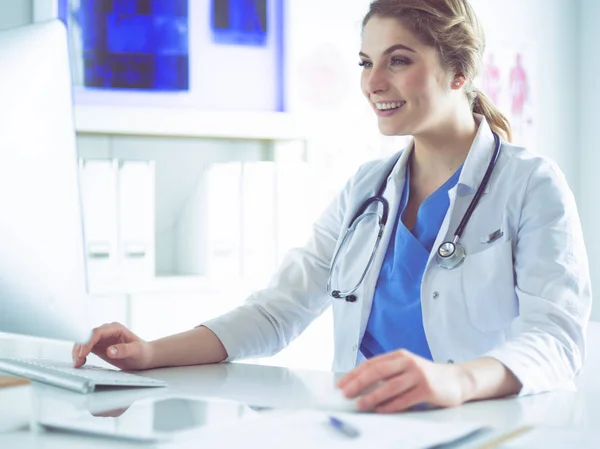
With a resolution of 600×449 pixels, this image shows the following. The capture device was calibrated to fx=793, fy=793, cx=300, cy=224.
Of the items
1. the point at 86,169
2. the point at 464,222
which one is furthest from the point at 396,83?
the point at 86,169

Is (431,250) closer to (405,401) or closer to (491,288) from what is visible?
(491,288)

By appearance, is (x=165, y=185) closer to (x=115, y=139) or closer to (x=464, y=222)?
(x=115, y=139)

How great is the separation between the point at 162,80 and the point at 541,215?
1596 millimetres

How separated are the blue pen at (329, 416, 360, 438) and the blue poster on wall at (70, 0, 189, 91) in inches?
75.7

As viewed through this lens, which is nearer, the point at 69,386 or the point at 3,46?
the point at 3,46

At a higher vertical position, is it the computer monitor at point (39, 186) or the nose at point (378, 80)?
the nose at point (378, 80)

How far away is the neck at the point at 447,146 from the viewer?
1.74 metres

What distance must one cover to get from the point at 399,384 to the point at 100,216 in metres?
1.54

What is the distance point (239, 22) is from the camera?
2.76 m

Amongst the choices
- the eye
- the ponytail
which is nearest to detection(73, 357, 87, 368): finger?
the eye

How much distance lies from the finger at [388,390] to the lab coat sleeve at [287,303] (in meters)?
0.54

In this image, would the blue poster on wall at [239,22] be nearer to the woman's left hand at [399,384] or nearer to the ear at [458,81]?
the ear at [458,81]

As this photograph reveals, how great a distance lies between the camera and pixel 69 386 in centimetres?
113

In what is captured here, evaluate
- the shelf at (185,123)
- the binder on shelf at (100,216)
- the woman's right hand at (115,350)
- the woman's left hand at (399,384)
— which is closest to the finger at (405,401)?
the woman's left hand at (399,384)
